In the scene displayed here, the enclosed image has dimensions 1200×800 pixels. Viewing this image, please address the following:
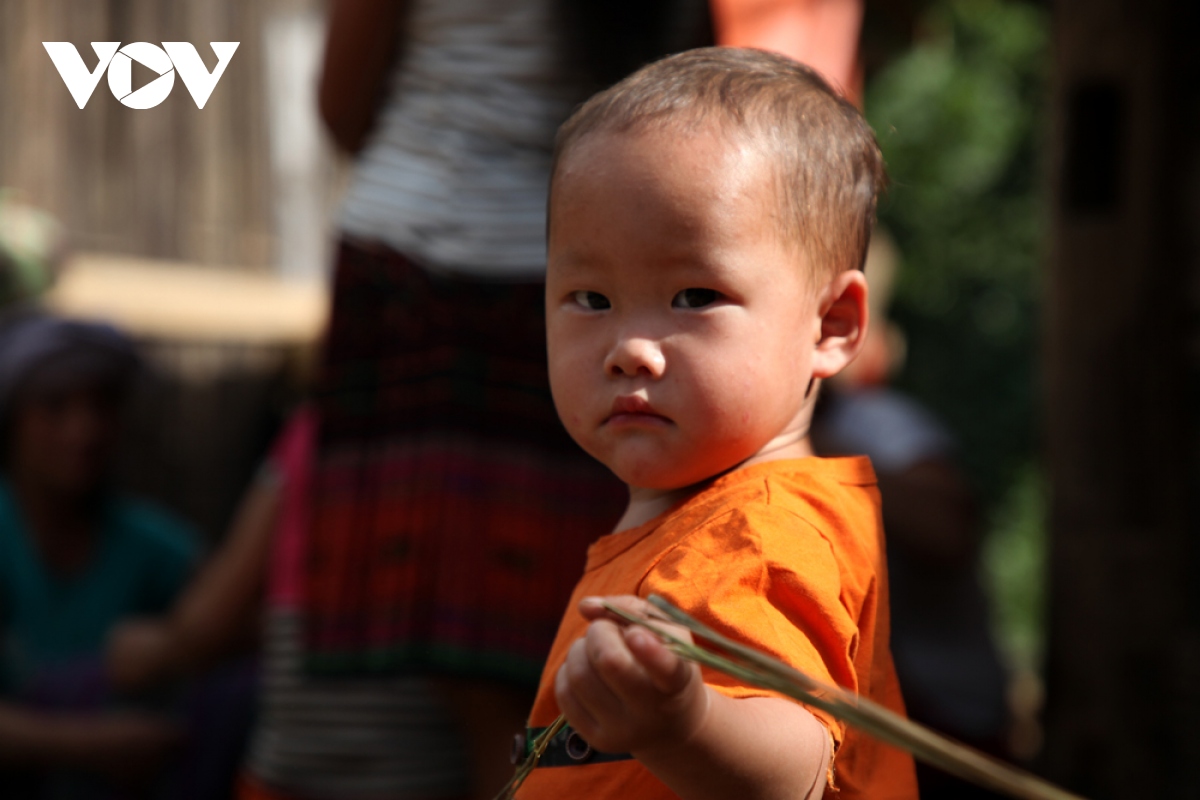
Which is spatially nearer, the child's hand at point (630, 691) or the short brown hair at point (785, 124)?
the child's hand at point (630, 691)

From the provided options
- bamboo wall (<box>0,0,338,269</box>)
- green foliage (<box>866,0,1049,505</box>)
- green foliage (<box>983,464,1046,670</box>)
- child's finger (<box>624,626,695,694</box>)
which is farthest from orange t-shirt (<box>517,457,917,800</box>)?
green foliage (<box>866,0,1049,505</box>)

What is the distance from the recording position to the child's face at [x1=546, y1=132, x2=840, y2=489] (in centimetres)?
105

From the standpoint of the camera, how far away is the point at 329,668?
178 cm

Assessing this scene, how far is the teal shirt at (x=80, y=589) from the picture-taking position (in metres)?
3.45

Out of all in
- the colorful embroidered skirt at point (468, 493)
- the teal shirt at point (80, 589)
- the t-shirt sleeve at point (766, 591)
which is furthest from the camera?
the teal shirt at point (80, 589)

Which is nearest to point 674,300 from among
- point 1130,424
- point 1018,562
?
point 1130,424

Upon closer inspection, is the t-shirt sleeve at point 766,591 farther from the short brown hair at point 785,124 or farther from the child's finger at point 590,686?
the short brown hair at point 785,124

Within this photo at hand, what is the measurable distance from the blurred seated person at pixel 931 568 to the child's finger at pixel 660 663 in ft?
8.25

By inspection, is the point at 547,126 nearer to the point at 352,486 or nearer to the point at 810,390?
the point at 352,486

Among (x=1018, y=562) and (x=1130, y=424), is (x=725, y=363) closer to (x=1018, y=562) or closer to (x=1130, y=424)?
(x=1130, y=424)

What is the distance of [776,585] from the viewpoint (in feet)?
3.26

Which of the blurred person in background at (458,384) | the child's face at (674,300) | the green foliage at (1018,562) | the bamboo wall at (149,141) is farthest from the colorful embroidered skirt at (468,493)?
the green foliage at (1018,562)

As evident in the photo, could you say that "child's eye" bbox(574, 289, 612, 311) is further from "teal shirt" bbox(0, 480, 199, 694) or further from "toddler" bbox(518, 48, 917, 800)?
"teal shirt" bbox(0, 480, 199, 694)

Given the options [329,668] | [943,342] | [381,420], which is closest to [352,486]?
[381,420]
